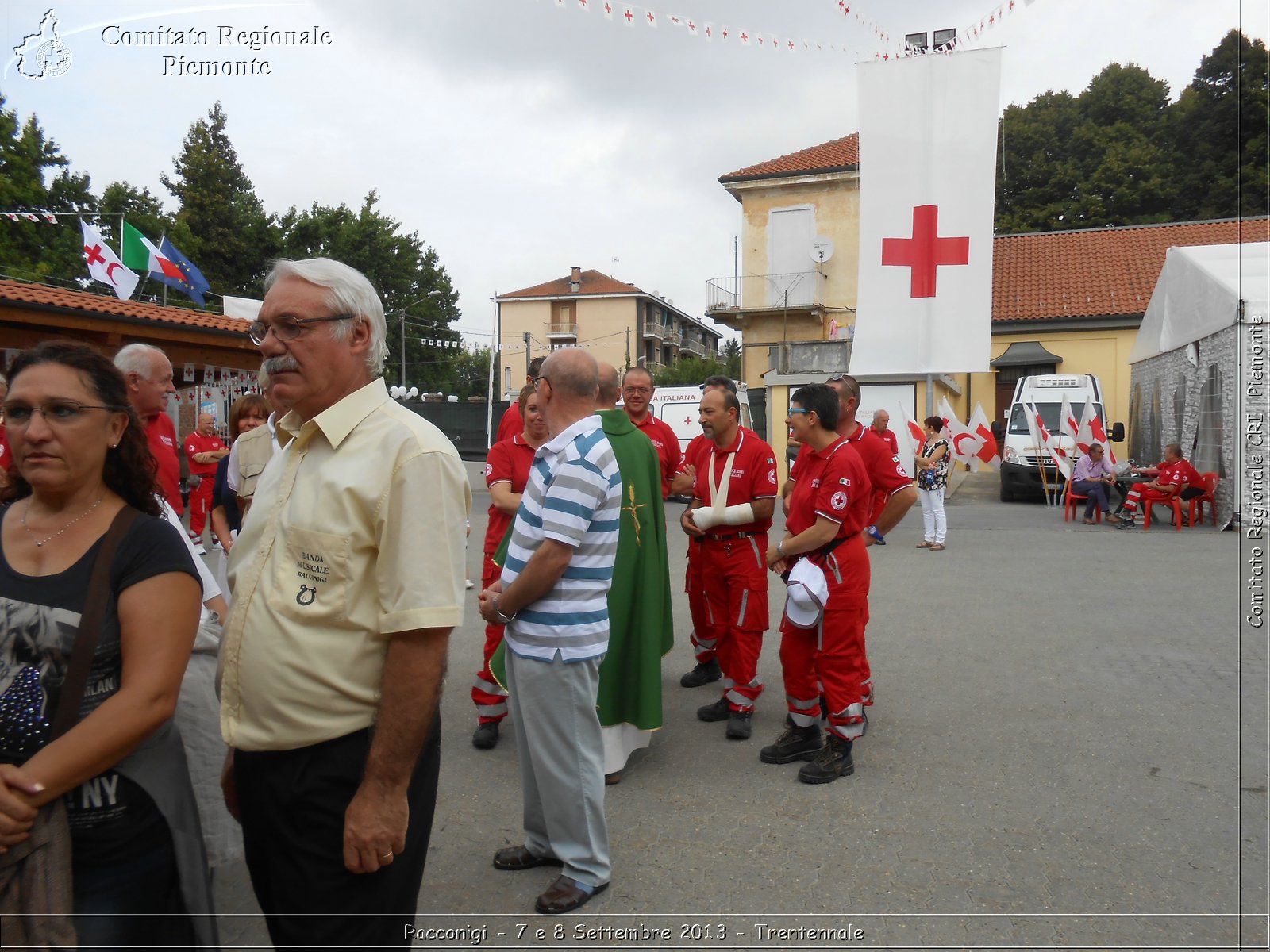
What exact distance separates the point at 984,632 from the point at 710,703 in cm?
282

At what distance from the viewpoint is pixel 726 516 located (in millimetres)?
5039

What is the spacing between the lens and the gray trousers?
3105 mm

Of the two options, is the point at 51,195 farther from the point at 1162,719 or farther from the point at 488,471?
the point at 1162,719

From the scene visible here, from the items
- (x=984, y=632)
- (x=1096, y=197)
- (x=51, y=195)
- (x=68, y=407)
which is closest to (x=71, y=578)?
(x=68, y=407)

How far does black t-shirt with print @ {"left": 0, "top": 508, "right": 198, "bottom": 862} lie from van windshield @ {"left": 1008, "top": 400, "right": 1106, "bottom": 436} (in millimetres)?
18884

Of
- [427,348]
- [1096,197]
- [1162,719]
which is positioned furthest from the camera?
[427,348]

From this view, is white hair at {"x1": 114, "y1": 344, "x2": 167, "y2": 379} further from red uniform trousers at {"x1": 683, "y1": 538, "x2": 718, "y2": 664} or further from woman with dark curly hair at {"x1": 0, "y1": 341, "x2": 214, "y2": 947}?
red uniform trousers at {"x1": 683, "y1": 538, "x2": 718, "y2": 664}

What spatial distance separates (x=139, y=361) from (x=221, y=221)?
Answer: 43.7m

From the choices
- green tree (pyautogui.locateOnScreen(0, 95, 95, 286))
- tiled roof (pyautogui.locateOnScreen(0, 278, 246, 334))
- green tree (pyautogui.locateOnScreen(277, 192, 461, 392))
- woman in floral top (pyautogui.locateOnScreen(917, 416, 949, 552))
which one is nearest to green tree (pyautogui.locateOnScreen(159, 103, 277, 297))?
green tree (pyautogui.locateOnScreen(277, 192, 461, 392))

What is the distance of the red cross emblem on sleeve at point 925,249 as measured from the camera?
9703 millimetres

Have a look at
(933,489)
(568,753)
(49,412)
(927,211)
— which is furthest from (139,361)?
(933,489)

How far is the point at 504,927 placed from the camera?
3.02 m

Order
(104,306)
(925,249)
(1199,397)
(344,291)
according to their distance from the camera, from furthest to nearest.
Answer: (104,306) < (1199,397) < (925,249) < (344,291)

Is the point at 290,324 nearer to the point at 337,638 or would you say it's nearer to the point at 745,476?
the point at 337,638
